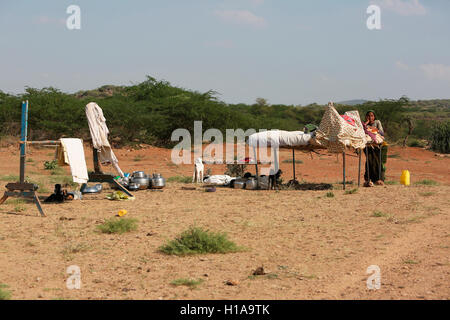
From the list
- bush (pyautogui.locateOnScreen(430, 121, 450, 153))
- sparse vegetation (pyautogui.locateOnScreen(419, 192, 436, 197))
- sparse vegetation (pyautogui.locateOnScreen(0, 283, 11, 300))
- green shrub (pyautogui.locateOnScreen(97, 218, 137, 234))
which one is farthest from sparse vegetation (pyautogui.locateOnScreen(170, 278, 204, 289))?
bush (pyautogui.locateOnScreen(430, 121, 450, 153))

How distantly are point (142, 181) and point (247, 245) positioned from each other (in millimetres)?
4702

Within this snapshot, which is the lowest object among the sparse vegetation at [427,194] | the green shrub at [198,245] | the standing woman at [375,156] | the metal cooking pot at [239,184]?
the green shrub at [198,245]

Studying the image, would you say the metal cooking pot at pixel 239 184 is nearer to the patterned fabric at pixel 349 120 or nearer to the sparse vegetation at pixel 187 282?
the patterned fabric at pixel 349 120

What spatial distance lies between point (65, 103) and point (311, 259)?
1962 centimetres

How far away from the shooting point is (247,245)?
5891 mm

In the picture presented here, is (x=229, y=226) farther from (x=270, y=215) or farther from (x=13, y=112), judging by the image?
(x=13, y=112)

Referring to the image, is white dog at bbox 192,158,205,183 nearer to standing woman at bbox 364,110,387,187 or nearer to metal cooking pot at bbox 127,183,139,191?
metal cooking pot at bbox 127,183,139,191

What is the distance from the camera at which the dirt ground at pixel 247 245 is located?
14.2 ft

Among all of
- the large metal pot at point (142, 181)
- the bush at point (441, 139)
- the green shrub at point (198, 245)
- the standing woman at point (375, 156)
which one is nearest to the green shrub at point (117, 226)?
the green shrub at point (198, 245)

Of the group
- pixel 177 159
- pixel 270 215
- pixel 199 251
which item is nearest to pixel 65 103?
pixel 177 159

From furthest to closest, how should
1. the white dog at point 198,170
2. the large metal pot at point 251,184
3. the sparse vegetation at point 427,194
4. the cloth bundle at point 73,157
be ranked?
the white dog at point 198,170
the large metal pot at point 251,184
the sparse vegetation at point 427,194
the cloth bundle at point 73,157

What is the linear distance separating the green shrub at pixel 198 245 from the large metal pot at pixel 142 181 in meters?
4.58

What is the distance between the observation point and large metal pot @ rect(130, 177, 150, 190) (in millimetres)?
10125

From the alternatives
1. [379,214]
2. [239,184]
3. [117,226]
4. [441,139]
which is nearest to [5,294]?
[117,226]
